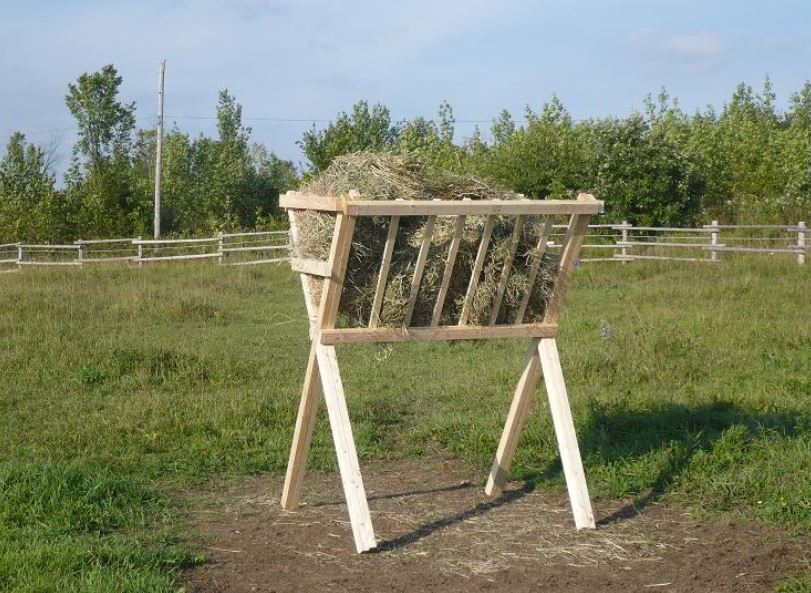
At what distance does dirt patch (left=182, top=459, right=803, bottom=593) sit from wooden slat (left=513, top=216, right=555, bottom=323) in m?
1.35

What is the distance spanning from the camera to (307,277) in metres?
6.82

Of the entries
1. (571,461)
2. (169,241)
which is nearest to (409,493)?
(571,461)

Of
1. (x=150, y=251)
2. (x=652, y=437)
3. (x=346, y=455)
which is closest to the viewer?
(x=346, y=455)

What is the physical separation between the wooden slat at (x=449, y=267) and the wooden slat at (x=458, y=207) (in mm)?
135

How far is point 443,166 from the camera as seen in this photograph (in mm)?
44688

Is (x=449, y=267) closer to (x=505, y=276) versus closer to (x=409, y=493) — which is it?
(x=505, y=276)

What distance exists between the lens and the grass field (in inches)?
253

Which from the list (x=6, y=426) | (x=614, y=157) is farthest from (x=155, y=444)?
(x=614, y=157)

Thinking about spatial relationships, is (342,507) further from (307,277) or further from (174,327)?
(174,327)

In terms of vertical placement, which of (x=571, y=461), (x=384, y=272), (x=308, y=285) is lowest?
(x=571, y=461)

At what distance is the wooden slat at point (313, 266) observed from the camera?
242 inches

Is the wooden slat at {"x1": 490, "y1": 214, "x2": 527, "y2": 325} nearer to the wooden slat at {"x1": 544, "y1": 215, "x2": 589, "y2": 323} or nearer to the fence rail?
the wooden slat at {"x1": 544, "y1": 215, "x2": 589, "y2": 323}

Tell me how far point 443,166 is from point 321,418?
35627 mm

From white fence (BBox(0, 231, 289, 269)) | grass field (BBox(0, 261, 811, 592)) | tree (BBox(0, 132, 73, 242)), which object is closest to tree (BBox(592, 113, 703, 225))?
white fence (BBox(0, 231, 289, 269))
